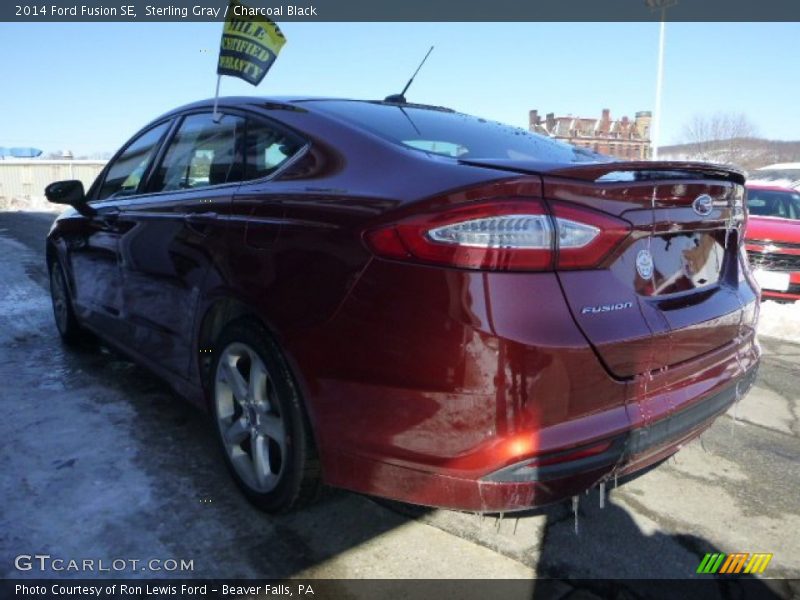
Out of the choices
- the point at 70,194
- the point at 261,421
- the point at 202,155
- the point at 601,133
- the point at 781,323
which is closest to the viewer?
the point at 261,421

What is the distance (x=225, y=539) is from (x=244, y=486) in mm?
254

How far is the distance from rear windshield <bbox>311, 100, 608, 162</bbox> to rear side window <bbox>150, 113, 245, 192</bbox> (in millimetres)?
420

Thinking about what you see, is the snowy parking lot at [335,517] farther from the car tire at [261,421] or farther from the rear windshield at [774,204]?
the rear windshield at [774,204]

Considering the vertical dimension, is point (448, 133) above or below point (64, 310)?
above

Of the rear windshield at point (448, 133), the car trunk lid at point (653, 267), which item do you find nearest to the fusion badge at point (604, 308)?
the car trunk lid at point (653, 267)

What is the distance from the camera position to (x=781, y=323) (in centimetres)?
592

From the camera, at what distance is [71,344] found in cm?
457

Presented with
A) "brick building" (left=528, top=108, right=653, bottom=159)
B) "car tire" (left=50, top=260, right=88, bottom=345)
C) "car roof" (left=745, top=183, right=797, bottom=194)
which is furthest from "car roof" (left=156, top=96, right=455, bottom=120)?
"brick building" (left=528, top=108, right=653, bottom=159)

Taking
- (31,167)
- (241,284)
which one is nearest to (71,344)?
(241,284)

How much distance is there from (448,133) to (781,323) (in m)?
4.90

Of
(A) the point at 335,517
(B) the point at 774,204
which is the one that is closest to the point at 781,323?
(B) the point at 774,204

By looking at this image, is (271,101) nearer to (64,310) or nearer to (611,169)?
(611,169)

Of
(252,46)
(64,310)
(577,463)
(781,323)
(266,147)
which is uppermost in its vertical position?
(252,46)

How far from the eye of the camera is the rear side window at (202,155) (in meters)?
2.71
